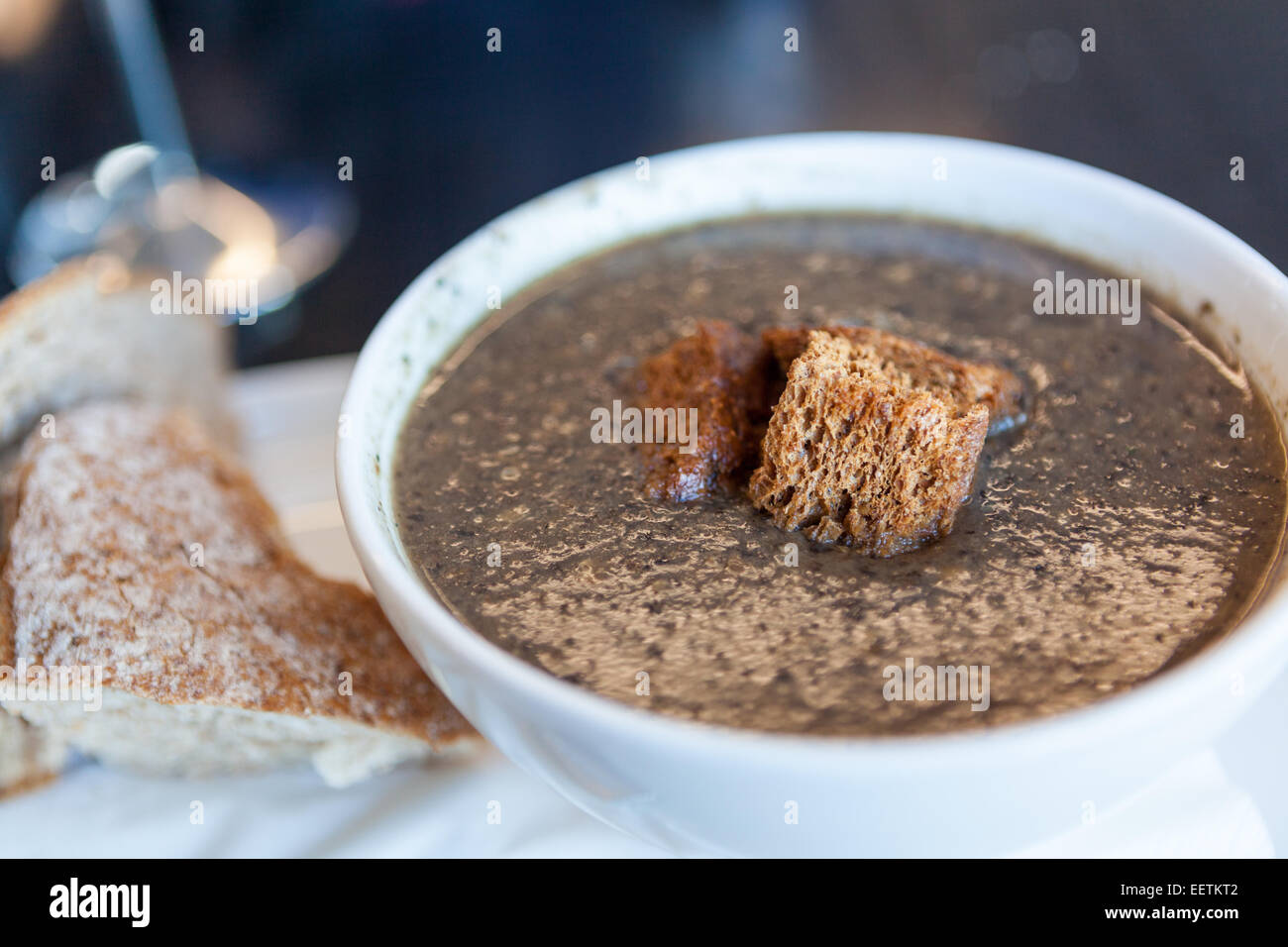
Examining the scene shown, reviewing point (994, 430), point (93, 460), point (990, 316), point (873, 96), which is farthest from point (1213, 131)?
point (93, 460)

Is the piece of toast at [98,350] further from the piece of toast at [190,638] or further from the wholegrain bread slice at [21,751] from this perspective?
the wholegrain bread slice at [21,751]

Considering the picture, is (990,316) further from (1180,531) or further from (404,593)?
(404,593)

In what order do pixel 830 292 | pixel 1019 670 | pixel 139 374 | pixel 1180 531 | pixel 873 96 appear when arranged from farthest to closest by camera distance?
pixel 873 96
pixel 139 374
pixel 830 292
pixel 1180 531
pixel 1019 670
